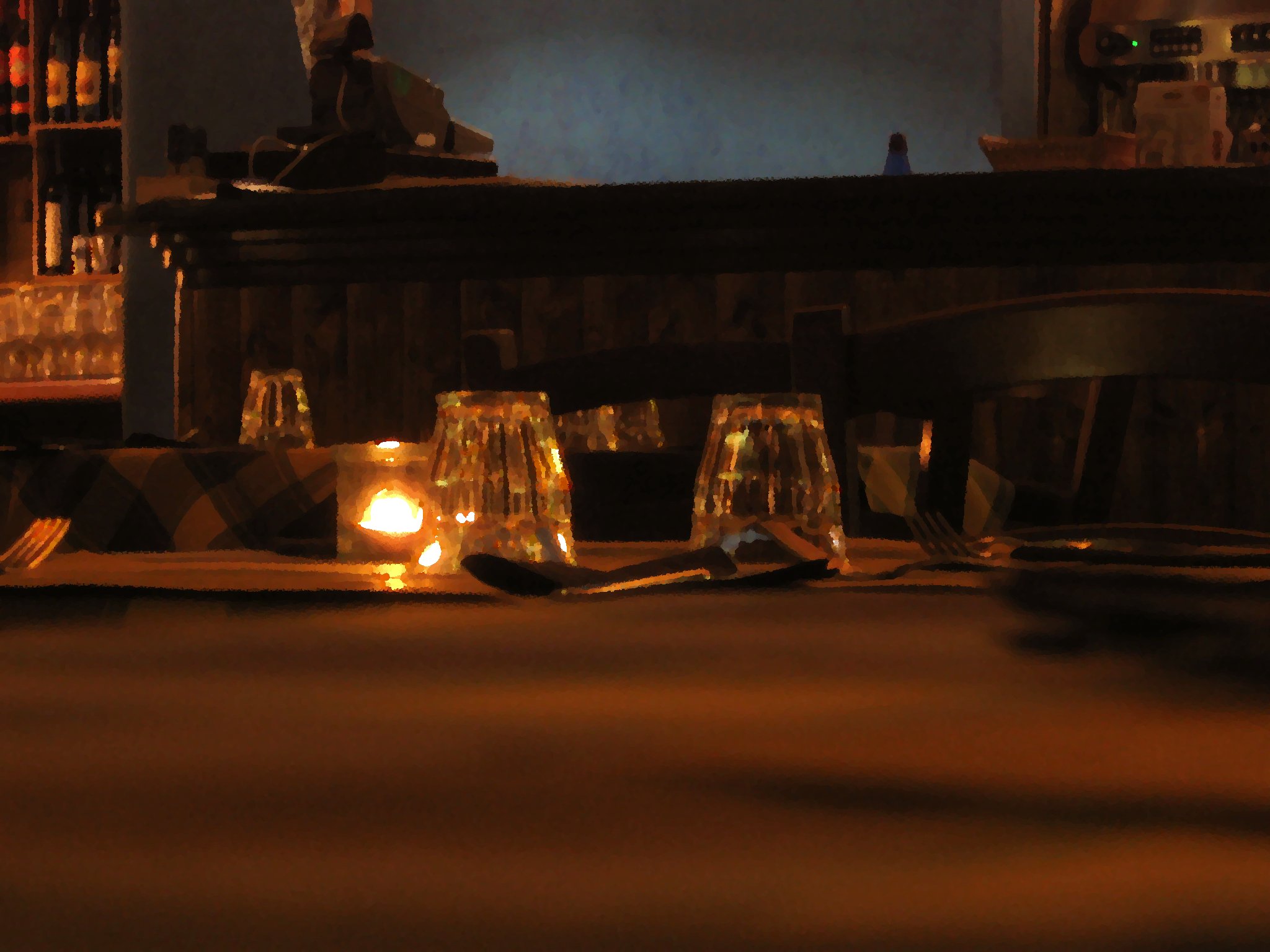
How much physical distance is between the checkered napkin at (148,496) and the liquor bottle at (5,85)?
4242 mm

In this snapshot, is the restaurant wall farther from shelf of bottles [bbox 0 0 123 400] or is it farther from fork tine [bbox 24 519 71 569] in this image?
fork tine [bbox 24 519 71 569]

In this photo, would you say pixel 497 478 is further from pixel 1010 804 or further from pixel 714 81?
pixel 714 81

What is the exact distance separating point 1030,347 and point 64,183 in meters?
4.31

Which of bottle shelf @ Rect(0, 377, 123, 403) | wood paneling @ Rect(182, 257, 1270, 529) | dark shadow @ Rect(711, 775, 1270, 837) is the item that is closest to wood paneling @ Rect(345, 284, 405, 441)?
wood paneling @ Rect(182, 257, 1270, 529)

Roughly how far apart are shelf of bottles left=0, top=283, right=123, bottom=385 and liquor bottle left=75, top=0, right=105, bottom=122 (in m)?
0.58

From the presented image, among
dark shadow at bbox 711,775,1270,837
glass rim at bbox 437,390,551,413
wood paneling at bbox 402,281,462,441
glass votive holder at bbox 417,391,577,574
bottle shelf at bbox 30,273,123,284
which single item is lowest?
dark shadow at bbox 711,775,1270,837

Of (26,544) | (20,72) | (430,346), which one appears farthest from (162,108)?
(26,544)

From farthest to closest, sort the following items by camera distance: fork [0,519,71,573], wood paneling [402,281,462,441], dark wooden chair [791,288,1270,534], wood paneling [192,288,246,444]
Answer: wood paneling [192,288,246,444]
wood paneling [402,281,462,441]
dark wooden chair [791,288,1270,534]
fork [0,519,71,573]

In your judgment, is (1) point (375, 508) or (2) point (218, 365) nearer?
(1) point (375, 508)

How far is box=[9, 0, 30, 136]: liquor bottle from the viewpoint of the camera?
15.7 ft

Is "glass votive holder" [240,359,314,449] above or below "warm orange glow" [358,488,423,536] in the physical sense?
above

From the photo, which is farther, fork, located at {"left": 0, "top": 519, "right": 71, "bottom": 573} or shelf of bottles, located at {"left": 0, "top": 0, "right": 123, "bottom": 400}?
shelf of bottles, located at {"left": 0, "top": 0, "right": 123, "bottom": 400}

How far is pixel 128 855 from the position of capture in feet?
0.95

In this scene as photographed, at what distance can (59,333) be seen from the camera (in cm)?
482
